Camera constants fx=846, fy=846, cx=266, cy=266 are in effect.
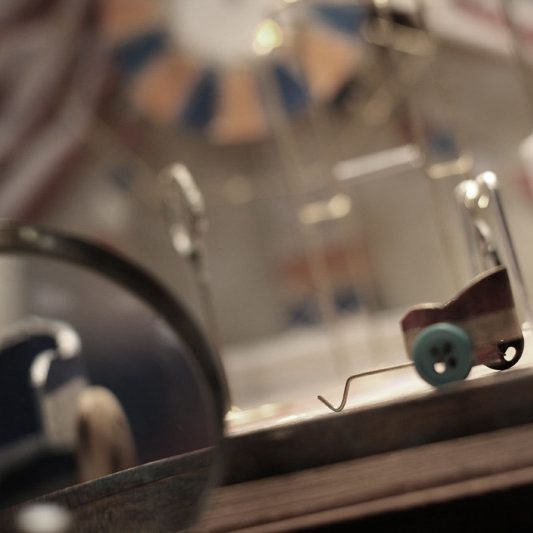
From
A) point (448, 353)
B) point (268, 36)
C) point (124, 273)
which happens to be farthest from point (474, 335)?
point (268, 36)

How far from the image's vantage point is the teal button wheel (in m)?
0.33

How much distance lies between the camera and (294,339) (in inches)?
64.1

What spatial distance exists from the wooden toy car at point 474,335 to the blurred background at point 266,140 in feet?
3.70

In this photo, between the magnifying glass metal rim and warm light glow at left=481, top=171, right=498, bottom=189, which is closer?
the magnifying glass metal rim

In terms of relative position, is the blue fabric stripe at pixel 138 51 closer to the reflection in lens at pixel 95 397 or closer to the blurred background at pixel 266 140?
the blurred background at pixel 266 140

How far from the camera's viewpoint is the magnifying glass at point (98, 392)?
29 cm

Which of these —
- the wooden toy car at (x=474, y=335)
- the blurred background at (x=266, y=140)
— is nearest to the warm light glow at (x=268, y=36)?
the blurred background at (x=266, y=140)

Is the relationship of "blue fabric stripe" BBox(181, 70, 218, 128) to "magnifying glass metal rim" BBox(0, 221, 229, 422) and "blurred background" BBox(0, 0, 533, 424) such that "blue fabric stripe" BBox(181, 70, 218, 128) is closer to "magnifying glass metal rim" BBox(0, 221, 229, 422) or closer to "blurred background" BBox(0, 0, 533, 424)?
"blurred background" BBox(0, 0, 533, 424)

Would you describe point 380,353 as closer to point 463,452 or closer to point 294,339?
point 294,339

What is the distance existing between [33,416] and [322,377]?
50.1 inches

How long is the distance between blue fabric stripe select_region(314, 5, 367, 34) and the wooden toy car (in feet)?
4.16

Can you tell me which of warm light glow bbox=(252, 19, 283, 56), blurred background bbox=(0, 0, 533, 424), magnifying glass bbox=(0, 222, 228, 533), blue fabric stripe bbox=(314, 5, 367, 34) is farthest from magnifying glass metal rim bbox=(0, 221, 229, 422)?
blue fabric stripe bbox=(314, 5, 367, 34)

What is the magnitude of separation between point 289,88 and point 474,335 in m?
1.31

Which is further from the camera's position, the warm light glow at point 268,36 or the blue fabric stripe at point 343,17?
Result: the blue fabric stripe at point 343,17
